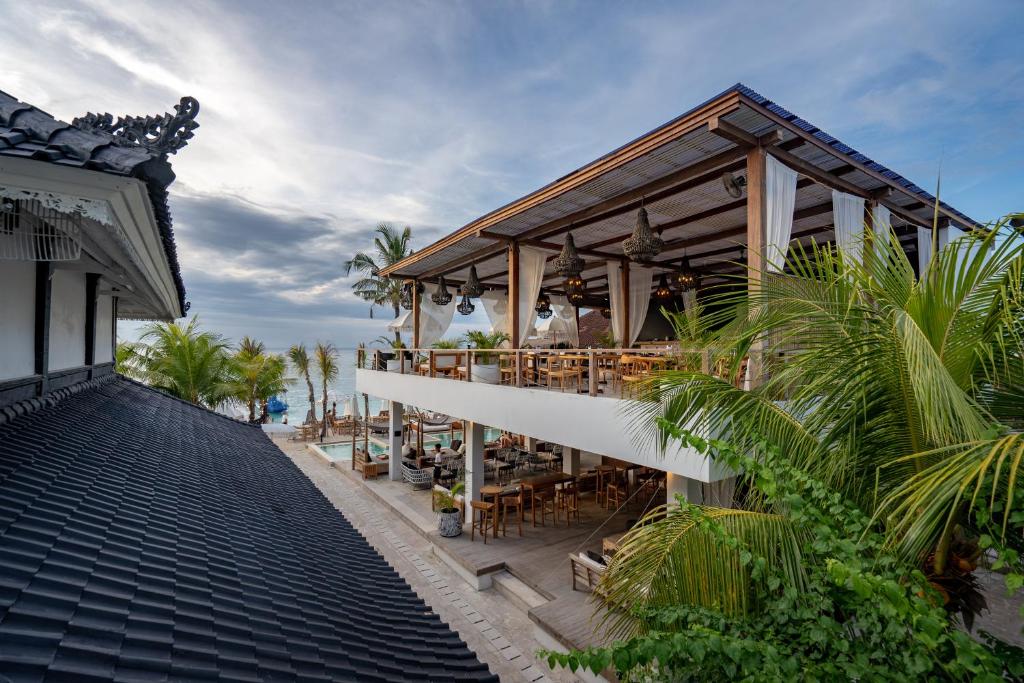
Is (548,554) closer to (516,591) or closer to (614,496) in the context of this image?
(516,591)

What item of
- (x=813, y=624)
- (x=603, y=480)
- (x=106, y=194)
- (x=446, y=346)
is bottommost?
(x=603, y=480)

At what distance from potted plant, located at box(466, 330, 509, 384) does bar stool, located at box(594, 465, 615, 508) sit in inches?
159

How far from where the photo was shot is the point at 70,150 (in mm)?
1566

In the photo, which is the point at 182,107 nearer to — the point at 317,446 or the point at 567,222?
the point at 567,222

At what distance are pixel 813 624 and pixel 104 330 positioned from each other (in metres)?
9.30

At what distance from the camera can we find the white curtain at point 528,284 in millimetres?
9438

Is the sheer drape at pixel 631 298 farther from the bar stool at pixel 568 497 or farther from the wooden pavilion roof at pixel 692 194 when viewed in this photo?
the bar stool at pixel 568 497

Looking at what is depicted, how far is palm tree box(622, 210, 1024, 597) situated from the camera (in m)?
2.02

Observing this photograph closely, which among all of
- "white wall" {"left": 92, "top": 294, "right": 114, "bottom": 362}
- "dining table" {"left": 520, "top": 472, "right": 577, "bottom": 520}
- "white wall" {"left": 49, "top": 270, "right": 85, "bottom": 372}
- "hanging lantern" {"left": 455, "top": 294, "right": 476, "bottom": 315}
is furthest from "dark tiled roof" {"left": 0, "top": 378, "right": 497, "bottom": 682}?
"hanging lantern" {"left": 455, "top": 294, "right": 476, "bottom": 315}

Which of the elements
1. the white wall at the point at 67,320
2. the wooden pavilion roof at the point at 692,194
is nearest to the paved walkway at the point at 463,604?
the white wall at the point at 67,320

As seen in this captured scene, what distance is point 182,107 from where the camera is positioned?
227 centimetres

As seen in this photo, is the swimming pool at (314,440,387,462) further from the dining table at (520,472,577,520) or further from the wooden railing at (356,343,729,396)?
the dining table at (520,472,577,520)

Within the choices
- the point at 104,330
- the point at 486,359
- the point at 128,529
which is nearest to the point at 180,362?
the point at 104,330

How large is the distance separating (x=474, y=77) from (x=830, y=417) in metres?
13.5
